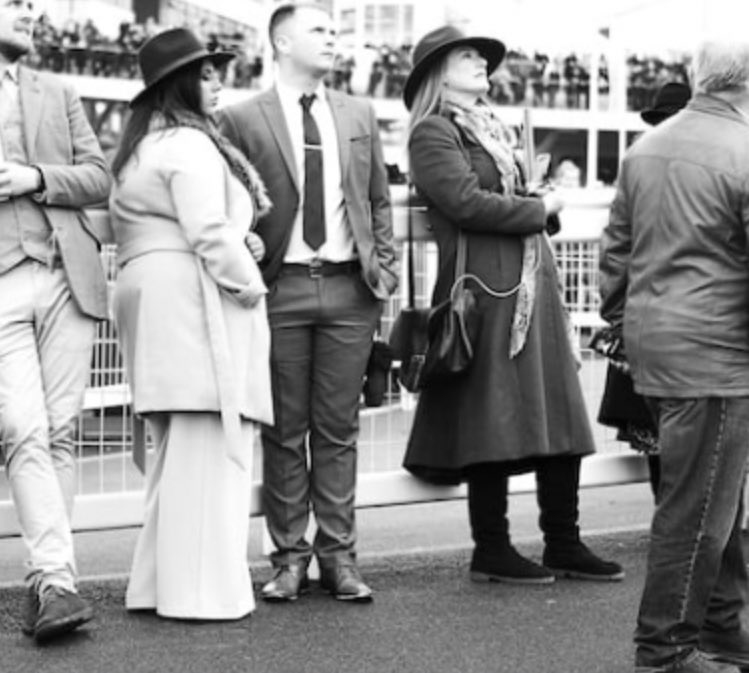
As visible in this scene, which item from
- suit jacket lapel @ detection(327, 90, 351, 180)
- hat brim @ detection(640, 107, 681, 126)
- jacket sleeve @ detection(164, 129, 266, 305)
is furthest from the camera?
hat brim @ detection(640, 107, 681, 126)

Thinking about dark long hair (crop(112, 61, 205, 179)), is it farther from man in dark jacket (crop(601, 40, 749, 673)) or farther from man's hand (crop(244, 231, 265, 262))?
man in dark jacket (crop(601, 40, 749, 673))

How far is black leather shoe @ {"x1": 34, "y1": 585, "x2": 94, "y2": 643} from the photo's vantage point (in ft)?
17.4

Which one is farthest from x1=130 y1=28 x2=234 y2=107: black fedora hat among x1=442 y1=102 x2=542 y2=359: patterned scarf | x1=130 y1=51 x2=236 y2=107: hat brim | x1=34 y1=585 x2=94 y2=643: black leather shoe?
x1=34 y1=585 x2=94 y2=643: black leather shoe

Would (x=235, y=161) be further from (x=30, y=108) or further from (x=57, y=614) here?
(x=57, y=614)

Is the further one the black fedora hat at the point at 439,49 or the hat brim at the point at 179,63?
the black fedora hat at the point at 439,49

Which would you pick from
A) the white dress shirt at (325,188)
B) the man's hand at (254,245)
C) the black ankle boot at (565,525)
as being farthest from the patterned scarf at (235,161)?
the black ankle boot at (565,525)

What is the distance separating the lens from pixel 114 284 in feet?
19.5

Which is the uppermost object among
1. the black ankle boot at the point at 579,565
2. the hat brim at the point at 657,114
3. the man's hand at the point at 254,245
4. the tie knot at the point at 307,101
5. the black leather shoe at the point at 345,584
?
the tie knot at the point at 307,101

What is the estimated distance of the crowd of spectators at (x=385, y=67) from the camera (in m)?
25.4

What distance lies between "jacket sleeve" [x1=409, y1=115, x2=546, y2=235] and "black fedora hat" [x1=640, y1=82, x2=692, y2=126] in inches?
41.7

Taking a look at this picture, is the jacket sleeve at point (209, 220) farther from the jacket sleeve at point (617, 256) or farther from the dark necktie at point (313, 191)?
the jacket sleeve at point (617, 256)

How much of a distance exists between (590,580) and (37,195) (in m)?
2.52

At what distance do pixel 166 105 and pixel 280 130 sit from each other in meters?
0.45

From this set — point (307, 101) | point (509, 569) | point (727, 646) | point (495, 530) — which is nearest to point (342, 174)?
point (307, 101)
